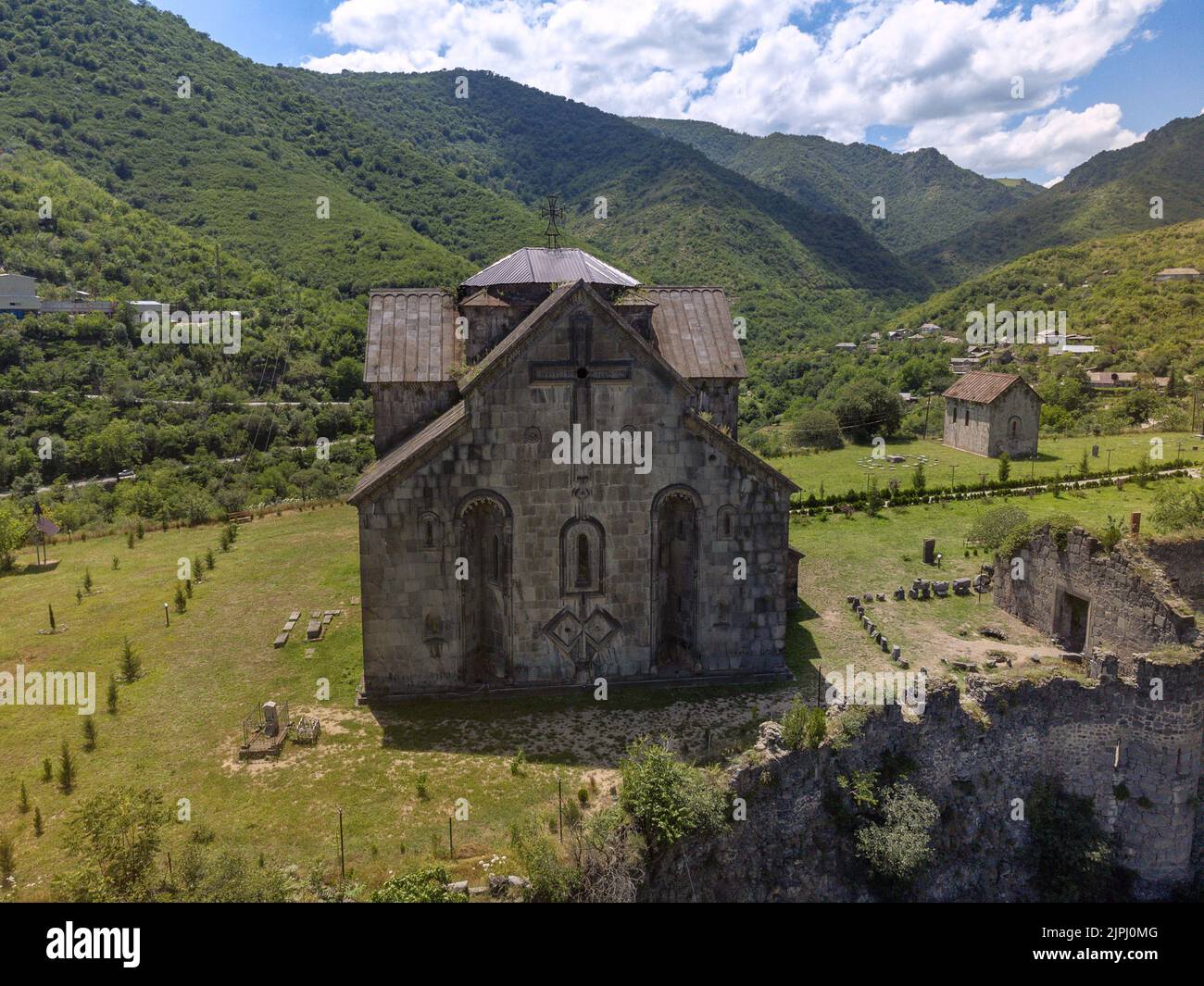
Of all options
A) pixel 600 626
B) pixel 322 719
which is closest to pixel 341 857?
pixel 322 719

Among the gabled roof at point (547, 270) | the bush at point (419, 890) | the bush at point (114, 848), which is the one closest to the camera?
the bush at point (114, 848)

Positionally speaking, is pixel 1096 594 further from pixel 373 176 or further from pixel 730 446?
pixel 373 176

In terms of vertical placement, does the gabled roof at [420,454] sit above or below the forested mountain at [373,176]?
below

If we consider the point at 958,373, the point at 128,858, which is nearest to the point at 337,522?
the point at 128,858

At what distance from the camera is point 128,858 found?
11078mm

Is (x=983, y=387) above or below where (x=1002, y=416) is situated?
above

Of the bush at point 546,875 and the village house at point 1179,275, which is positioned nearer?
the bush at point 546,875

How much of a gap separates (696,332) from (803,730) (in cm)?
1317

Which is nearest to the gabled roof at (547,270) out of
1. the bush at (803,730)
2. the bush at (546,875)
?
the bush at (803,730)

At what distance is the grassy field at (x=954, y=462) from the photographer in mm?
42312

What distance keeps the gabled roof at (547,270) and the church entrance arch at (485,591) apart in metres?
7.23

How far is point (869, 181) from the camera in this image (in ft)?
528

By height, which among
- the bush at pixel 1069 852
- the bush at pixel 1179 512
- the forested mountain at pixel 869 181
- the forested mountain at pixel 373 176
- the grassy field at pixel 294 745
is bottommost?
the bush at pixel 1069 852

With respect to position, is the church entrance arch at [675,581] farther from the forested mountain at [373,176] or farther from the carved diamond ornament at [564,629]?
the forested mountain at [373,176]
